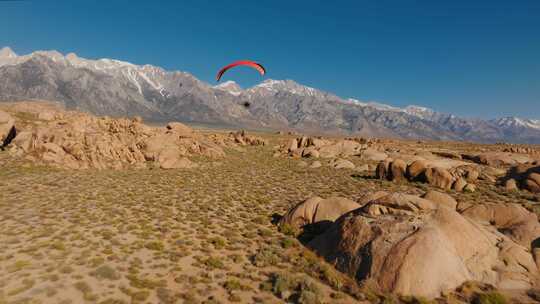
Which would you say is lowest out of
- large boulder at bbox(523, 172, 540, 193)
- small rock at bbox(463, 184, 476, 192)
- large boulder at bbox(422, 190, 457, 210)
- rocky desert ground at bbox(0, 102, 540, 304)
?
rocky desert ground at bbox(0, 102, 540, 304)

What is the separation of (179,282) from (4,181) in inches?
1199

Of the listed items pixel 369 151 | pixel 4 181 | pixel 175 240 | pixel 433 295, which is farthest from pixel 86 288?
pixel 369 151

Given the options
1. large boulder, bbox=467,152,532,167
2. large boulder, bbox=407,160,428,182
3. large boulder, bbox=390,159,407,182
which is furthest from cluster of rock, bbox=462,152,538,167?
large boulder, bbox=390,159,407,182

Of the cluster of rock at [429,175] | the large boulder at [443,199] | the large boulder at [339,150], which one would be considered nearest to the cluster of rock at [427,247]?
the large boulder at [443,199]

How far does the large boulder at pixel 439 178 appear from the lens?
34688 millimetres

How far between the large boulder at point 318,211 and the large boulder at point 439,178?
2175 cm

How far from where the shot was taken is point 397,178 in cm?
3931

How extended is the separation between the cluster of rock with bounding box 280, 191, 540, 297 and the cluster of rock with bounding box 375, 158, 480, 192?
1872cm

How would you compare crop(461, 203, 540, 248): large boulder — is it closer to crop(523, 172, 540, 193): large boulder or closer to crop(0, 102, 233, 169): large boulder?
crop(523, 172, 540, 193): large boulder

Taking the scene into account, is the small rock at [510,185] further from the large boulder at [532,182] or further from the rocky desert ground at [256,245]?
the rocky desert ground at [256,245]

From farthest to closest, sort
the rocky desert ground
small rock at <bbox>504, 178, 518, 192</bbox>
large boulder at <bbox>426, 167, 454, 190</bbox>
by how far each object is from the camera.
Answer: large boulder at <bbox>426, 167, 454, 190</bbox>, small rock at <bbox>504, 178, 518, 192</bbox>, the rocky desert ground

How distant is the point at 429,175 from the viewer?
36.7 metres

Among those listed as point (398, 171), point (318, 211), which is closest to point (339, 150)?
point (398, 171)

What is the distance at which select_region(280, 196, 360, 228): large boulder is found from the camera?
62.7 feet
